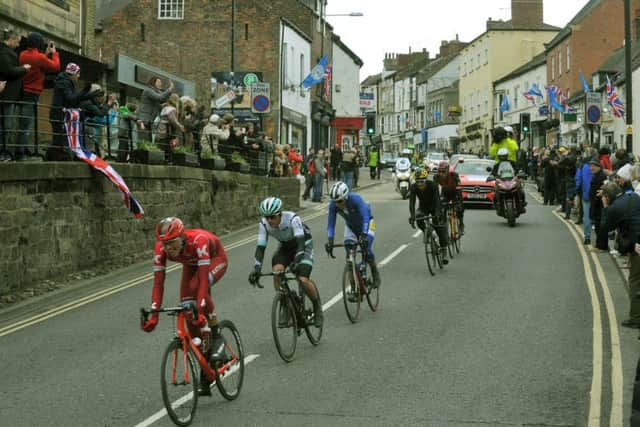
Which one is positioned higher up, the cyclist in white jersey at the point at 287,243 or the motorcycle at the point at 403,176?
the motorcycle at the point at 403,176

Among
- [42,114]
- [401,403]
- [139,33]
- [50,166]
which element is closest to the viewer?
[401,403]

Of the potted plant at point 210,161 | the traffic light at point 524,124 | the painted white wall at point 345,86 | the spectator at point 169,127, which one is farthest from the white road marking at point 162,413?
the painted white wall at point 345,86

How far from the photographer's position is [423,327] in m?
12.3

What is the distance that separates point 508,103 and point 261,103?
47.1 metres

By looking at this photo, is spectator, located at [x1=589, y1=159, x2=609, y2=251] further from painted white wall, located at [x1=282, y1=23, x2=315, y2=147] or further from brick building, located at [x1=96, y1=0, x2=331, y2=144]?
brick building, located at [x1=96, y1=0, x2=331, y2=144]

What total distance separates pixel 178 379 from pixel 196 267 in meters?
1.08

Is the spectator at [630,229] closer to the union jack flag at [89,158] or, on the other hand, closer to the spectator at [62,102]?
the union jack flag at [89,158]

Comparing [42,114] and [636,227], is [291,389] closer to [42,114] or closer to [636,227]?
[636,227]

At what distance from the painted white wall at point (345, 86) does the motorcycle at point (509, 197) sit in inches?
1814

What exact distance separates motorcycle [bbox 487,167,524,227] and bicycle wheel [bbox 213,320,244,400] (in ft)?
56.1

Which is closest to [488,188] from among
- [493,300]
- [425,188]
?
[425,188]

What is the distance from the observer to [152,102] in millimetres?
21078

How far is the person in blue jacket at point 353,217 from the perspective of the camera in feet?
42.0

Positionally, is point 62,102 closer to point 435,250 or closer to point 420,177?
point 420,177
